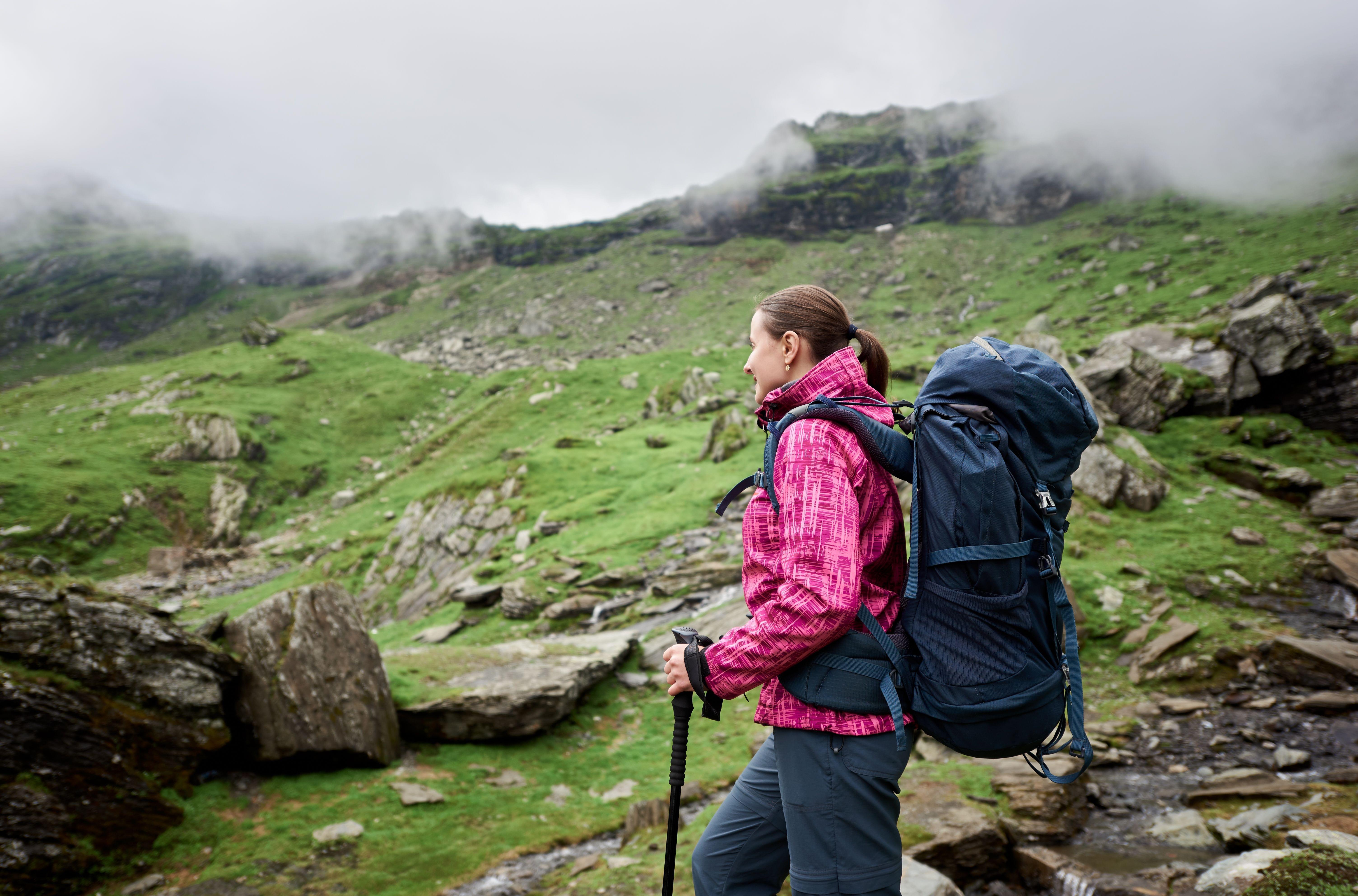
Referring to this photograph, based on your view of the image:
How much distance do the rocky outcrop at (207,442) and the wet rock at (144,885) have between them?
185ft

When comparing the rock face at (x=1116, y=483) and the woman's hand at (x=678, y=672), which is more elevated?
the woman's hand at (x=678, y=672)

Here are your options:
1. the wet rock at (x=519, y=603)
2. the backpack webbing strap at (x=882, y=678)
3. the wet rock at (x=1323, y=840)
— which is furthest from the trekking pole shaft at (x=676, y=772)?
the wet rock at (x=519, y=603)

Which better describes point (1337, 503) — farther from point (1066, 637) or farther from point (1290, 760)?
point (1066, 637)

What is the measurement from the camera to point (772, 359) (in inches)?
134

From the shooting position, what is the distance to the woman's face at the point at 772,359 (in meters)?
3.35

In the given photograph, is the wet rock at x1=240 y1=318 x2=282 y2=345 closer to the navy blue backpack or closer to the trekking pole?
the trekking pole

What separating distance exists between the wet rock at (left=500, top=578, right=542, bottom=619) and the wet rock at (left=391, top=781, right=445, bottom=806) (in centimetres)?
1033

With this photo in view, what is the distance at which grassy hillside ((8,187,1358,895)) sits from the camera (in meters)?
9.63

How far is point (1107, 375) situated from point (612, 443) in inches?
1019

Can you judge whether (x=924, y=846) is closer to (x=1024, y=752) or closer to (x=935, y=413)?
(x=1024, y=752)

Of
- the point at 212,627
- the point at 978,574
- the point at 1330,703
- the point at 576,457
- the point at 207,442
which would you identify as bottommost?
the point at 1330,703

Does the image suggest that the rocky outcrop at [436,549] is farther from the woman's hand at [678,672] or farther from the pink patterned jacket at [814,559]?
the pink patterned jacket at [814,559]

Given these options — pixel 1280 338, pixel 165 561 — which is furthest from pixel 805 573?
pixel 165 561

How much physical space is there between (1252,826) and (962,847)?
333 centimetres
